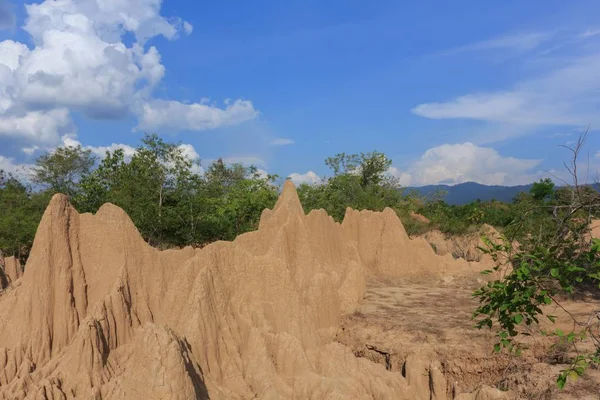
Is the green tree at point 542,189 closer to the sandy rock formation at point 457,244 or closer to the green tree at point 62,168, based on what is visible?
the sandy rock formation at point 457,244

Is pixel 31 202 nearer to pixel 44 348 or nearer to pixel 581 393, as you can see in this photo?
pixel 44 348

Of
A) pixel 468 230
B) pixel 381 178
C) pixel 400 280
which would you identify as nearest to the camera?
pixel 400 280

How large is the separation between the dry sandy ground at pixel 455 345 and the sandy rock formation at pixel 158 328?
0.97 m

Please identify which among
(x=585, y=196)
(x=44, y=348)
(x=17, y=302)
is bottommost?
(x=44, y=348)

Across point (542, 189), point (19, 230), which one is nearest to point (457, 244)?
point (542, 189)

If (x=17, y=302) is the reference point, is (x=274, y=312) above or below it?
below

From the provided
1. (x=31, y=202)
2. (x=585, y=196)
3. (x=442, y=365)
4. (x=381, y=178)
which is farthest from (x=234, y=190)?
(x=585, y=196)

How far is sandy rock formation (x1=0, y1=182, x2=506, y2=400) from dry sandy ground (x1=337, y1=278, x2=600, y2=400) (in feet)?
3.17

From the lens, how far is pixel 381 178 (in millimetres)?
45719

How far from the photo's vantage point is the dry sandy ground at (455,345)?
8.57 metres

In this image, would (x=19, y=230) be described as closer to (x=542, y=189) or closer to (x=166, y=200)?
(x=166, y=200)

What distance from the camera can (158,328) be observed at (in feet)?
23.9

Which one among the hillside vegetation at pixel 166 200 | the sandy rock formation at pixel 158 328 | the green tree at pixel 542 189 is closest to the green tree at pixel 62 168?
the hillside vegetation at pixel 166 200

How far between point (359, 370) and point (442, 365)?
2.23 metres
